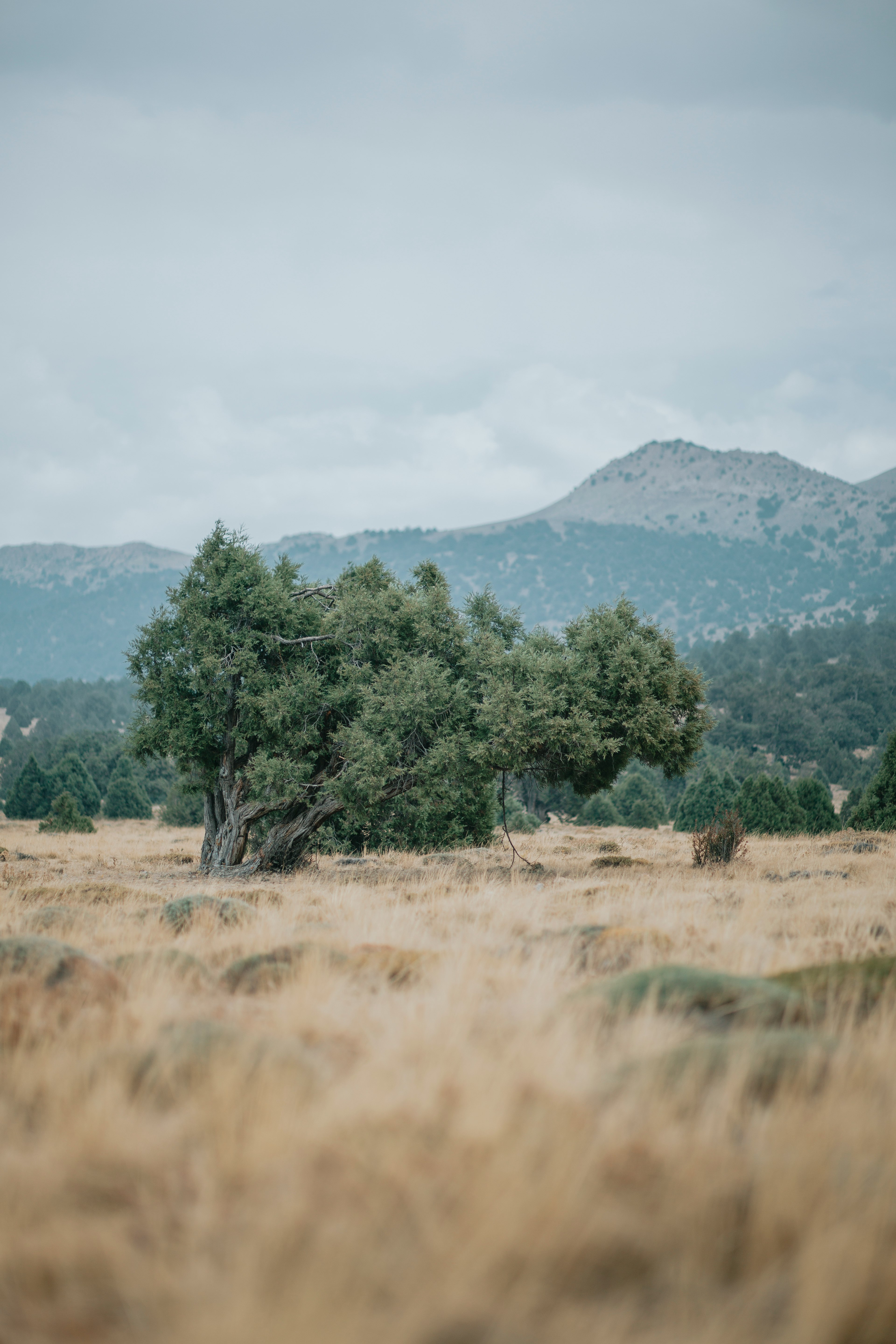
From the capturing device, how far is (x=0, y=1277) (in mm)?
2586

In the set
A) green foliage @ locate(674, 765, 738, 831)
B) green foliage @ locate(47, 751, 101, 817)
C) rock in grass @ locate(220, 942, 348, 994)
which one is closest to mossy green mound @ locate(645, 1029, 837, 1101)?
rock in grass @ locate(220, 942, 348, 994)

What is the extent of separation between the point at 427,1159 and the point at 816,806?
119 ft

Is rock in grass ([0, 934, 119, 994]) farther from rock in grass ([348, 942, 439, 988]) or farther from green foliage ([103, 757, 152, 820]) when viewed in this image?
green foliage ([103, 757, 152, 820])

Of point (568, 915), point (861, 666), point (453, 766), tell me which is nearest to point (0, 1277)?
point (568, 915)

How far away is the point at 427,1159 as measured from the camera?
10.2 ft

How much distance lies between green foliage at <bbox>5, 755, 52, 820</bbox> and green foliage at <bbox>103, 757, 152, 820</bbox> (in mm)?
3979

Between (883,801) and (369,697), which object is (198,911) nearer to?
(369,697)

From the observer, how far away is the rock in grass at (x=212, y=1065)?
362cm

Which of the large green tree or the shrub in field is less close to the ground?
the large green tree

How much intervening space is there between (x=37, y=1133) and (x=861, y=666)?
117700 millimetres

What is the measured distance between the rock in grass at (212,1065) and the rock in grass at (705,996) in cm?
190

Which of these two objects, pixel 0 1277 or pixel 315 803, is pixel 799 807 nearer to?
pixel 315 803

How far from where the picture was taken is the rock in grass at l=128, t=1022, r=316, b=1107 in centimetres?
362

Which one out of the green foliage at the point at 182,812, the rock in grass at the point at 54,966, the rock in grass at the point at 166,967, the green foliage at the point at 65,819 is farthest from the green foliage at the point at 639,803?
the rock in grass at the point at 54,966
